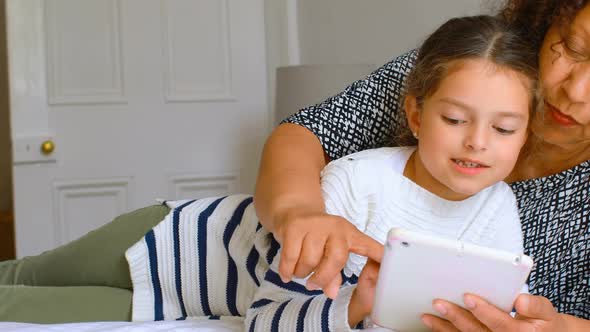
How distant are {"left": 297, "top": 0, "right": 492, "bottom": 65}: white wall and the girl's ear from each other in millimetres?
1108

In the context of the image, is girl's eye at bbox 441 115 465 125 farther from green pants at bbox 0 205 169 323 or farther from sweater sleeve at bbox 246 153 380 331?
green pants at bbox 0 205 169 323

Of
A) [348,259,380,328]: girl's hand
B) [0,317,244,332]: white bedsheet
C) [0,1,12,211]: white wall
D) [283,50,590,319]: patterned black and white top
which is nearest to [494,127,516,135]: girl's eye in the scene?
[283,50,590,319]: patterned black and white top

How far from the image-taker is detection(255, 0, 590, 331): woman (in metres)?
1.06

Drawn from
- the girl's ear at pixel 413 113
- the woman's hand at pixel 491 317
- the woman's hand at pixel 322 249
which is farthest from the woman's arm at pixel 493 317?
A: the girl's ear at pixel 413 113

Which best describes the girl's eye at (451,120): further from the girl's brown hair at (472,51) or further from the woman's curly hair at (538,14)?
the woman's curly hair at (538,14)

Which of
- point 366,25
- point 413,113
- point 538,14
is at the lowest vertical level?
point 413,113

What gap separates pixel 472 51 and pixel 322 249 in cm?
45

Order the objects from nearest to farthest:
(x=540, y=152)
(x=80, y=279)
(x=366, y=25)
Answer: (x=540, y=152)
(x=80, y=279)
(x=366, y=25)

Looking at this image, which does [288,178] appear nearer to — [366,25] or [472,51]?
[472,51]

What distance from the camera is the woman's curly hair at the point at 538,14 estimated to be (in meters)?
1.15

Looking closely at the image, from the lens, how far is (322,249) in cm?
81

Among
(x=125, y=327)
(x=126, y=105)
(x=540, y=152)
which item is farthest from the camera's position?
(x=126, y=105)

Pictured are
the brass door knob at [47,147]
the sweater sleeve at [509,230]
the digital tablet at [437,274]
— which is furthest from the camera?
the brass door knob at [47,147]

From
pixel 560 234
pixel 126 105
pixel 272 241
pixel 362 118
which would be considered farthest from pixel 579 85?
pixel 126 105
